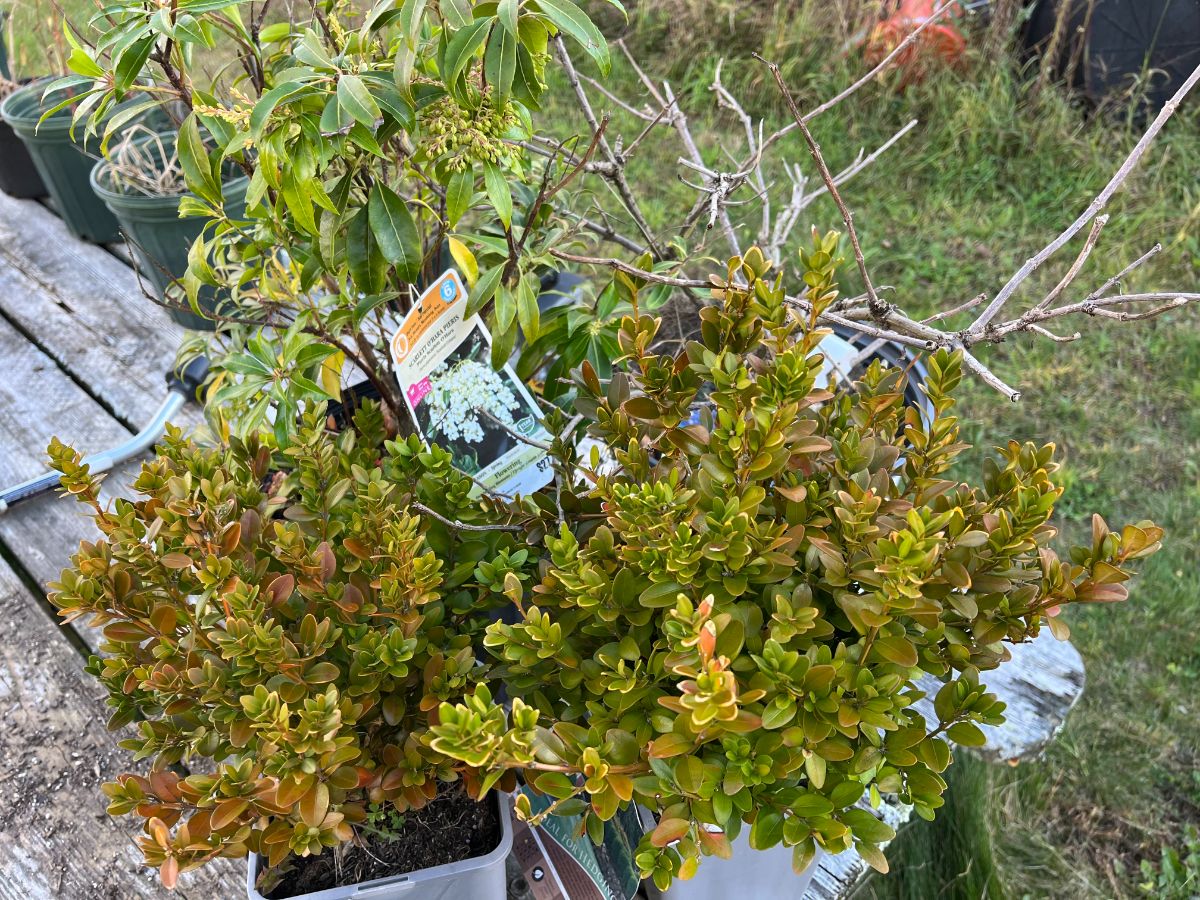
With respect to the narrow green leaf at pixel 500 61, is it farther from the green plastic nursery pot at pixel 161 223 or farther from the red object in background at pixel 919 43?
the red object in background at pixel 919 43

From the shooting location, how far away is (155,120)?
288 cm

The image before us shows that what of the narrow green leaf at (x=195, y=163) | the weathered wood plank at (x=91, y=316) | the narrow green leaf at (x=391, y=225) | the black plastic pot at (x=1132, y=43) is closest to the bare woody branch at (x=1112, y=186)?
the narrow green leaf at (x=391, y=225)

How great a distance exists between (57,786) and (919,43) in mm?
3722

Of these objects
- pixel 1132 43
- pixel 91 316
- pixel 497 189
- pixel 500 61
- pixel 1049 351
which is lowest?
pixel 1049 351

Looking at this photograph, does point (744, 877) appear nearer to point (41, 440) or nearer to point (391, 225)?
point (391, 225)

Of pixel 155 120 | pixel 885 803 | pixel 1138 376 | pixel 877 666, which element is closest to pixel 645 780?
pixel 877 666

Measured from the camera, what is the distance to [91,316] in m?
2.24

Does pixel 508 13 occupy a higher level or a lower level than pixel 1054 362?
higher

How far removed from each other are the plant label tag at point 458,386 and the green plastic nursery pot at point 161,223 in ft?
3.77

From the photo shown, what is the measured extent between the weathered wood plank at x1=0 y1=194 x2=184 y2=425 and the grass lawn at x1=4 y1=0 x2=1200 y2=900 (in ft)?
5.30

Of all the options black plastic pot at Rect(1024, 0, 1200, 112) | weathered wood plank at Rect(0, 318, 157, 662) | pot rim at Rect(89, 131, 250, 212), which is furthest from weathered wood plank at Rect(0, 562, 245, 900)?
black plastic pot at Rect(1024, 0, 1200, 112)

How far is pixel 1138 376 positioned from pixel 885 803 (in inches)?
81.9

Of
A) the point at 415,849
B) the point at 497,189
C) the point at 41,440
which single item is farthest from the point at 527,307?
the point at 41,440

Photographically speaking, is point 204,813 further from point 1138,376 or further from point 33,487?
point 1138,376
